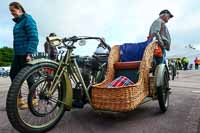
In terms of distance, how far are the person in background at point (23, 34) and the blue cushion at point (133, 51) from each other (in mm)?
1404

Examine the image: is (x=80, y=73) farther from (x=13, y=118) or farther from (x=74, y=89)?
(x=13, y=118)

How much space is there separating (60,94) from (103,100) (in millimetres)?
542

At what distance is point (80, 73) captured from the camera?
15.4 ft

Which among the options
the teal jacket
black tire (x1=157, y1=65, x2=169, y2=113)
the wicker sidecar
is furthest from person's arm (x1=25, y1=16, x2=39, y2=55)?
black tire (x1=157, y1=65, x2=169, y2=113)

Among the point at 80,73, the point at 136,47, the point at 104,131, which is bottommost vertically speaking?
the point at 104,131

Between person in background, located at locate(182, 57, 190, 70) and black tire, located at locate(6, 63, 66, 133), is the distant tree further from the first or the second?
black tire, located at locate(6, 63, 66, 133)

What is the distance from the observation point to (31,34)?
555 cm

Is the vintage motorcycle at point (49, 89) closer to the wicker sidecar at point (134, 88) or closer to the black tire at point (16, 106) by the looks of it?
the black tire at point (16, 106)

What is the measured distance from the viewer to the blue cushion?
17.9 feet

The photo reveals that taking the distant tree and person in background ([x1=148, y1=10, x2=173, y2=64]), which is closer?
person in background ([x1=148, y1=10, x2=173, y2=64])

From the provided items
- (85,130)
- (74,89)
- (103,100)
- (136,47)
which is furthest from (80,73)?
(136,47)

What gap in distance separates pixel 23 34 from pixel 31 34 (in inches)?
6.4

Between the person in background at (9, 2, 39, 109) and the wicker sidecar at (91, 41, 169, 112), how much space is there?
1.27m

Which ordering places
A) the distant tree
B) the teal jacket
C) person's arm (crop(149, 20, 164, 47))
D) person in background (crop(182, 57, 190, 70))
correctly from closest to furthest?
the teal jacket, person's arm (crop(149, 20, 164, 47)), person in background (crop(182, 57, 190, 70)), the distant tree
